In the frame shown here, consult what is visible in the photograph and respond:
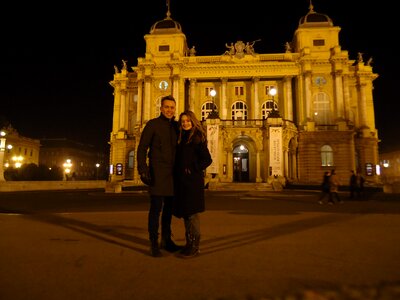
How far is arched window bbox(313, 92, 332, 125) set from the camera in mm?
50031

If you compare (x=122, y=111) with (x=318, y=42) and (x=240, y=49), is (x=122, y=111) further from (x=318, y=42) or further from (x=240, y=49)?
(x=318, y=42)

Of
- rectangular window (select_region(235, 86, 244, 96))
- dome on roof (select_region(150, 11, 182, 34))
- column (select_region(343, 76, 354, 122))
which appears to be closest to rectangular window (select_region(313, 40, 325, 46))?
column (select_region(343, 76, 354, 122))

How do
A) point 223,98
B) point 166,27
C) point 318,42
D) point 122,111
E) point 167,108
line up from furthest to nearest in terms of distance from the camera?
point 122,111
point 166,27
point 318,42
point 223,98
point 167,108

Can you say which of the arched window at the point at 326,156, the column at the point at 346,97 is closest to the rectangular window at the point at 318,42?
the column at the point at 346,97

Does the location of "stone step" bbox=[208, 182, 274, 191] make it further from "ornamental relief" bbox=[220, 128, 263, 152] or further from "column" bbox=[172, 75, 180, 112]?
"column" bbox=[172, 75, 180, 112]

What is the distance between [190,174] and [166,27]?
5404 centimetres

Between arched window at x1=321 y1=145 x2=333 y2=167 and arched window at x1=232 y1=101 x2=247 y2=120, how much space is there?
1306 cm

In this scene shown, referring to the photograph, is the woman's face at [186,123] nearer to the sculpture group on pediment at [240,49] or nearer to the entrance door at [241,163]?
the entrance door at [241,163]

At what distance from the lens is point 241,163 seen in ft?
155

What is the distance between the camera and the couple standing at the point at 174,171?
5453 mm

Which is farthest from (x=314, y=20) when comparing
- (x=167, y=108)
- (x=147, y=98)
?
(x=167, y=108)

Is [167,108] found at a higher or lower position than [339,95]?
lower

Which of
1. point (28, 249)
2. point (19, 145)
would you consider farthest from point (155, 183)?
point (19, 145)

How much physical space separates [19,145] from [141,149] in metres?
95.3
